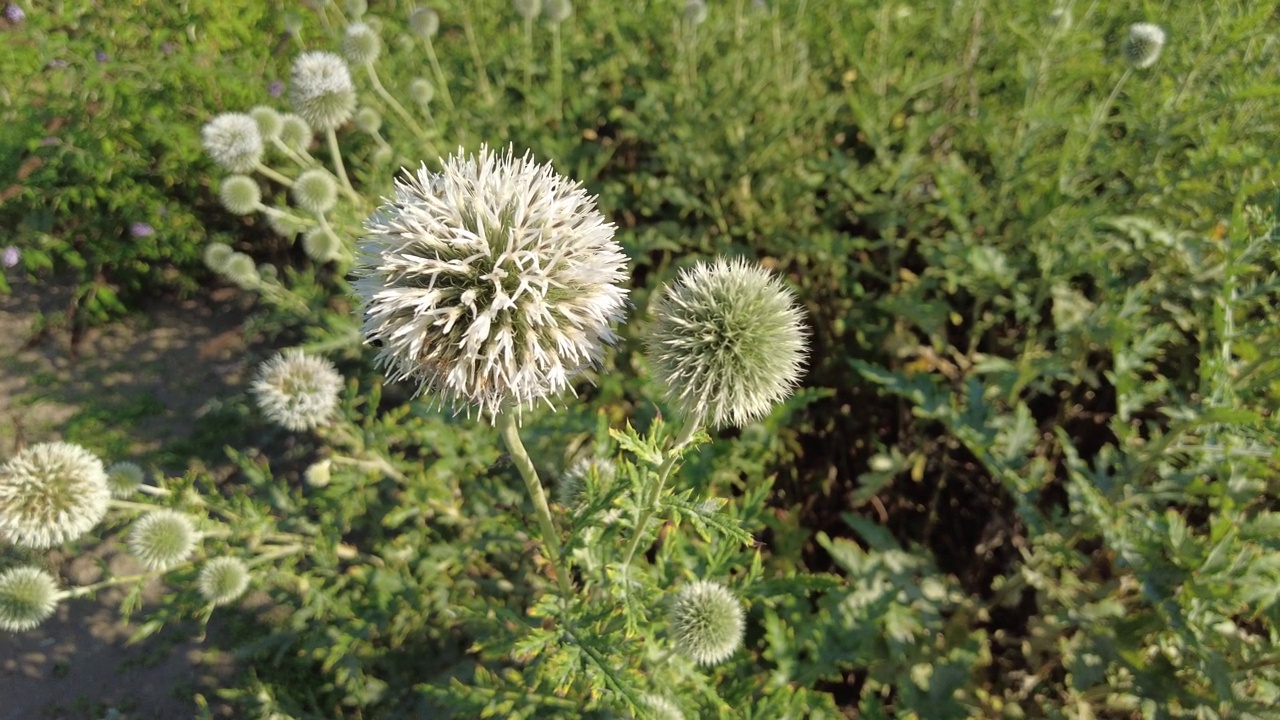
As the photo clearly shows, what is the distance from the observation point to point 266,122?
10.7 ft

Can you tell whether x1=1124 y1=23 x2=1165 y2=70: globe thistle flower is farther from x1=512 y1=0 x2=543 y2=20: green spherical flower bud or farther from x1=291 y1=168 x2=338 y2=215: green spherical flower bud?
x1=291 y1=168 x2=338 y2=215: green spherical flower bud

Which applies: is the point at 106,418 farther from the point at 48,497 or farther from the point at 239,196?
the point at 48,497

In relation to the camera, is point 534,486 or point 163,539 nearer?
point 534,486

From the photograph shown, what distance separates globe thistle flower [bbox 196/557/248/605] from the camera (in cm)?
269

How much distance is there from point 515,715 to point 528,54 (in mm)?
3530

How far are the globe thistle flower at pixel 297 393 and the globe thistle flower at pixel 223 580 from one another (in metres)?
0.57

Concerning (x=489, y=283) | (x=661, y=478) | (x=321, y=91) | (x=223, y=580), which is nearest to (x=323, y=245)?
(x=321, y=91)

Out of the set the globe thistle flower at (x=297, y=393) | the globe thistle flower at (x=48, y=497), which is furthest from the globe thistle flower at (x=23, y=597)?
the globe thistle flower at (x=297, y=393)

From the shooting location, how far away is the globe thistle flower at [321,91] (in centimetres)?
Result: 333

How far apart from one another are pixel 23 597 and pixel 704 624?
2480 mm

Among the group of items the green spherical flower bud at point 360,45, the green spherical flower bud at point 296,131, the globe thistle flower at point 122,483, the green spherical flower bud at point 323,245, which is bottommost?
the globe thistle flower at point 122,483

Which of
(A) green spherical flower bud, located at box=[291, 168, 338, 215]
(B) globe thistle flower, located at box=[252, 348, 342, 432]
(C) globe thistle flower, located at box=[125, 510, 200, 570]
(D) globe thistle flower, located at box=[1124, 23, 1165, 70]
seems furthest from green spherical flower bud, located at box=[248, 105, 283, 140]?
(D) globe thistle flower, located at box=[1124, 23, 1165, 70]

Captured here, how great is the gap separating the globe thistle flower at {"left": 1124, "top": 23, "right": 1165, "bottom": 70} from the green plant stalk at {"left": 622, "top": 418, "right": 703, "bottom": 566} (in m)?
3.04

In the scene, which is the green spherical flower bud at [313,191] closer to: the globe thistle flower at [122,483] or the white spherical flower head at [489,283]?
the globe thistle flower at [122,483]
